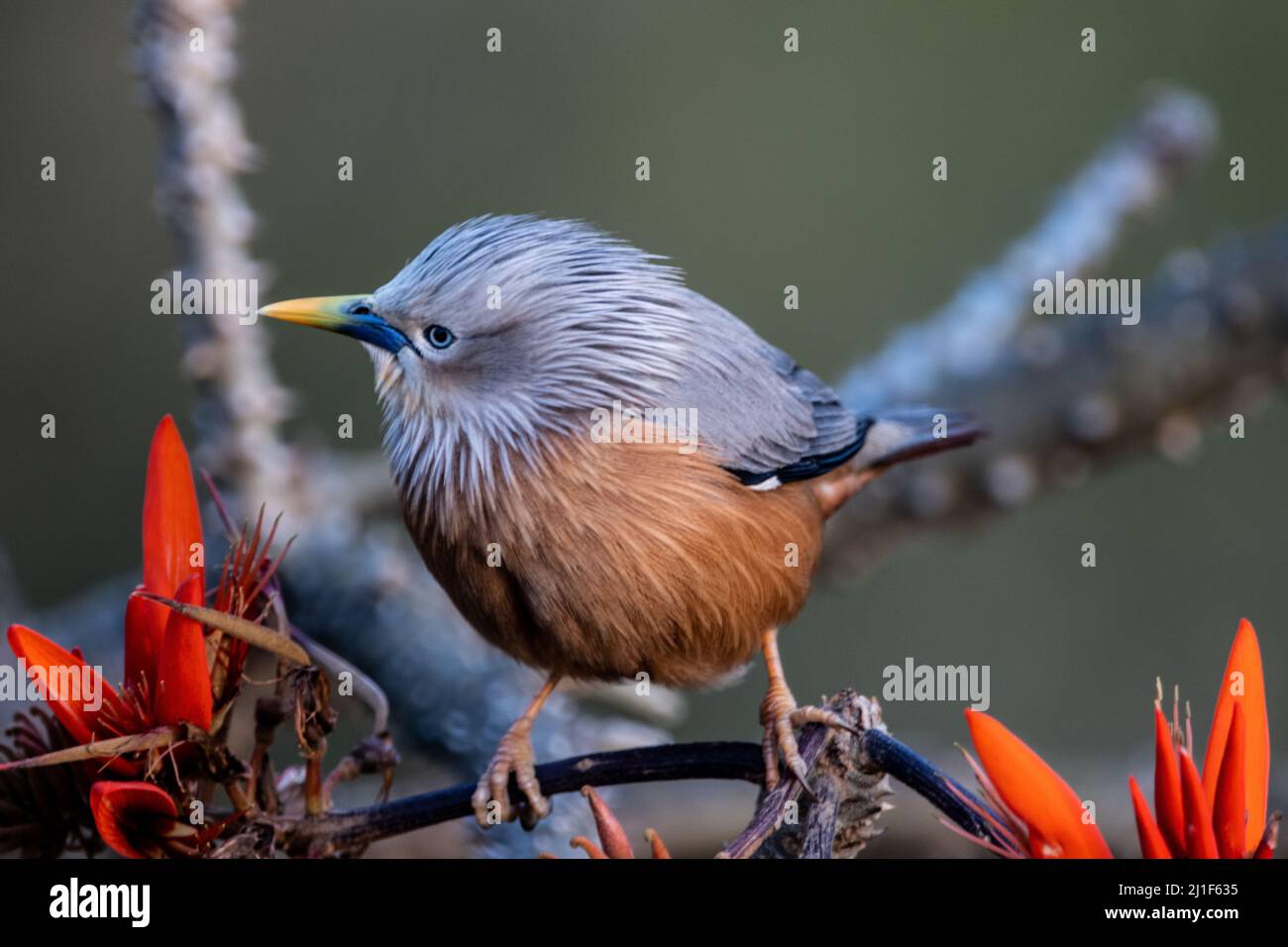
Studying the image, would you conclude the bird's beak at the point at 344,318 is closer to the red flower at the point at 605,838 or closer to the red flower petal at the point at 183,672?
the red flower petal at the point at 183,672

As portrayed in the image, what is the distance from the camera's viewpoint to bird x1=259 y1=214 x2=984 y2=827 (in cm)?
115

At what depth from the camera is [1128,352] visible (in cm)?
164

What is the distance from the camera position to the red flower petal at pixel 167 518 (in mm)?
926

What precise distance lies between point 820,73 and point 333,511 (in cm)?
86

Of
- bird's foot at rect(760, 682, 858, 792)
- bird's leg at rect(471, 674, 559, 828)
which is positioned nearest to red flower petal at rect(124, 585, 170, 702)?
bird's leg at rect(471, 674, 559, 828)

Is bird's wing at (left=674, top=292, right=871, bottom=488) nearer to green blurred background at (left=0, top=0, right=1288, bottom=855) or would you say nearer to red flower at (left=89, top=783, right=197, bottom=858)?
green blurred background at (left=0, top=0, right=1288, bottom=855)

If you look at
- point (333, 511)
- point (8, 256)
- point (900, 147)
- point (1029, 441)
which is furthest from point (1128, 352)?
point (8, 256)

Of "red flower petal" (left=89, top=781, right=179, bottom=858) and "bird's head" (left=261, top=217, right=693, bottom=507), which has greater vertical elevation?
"bird's head" (left=261, top=217, right=693, bottom=507)

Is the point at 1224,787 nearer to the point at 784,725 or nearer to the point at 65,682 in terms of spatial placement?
the point at 784,725

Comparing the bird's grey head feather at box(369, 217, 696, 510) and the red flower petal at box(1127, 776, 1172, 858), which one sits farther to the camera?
the bird's grey head feather at box(369, 217, 696, 510)

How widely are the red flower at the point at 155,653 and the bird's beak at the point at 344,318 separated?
206mm

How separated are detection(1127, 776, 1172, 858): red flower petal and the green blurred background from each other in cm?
81

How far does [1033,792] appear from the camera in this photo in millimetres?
814

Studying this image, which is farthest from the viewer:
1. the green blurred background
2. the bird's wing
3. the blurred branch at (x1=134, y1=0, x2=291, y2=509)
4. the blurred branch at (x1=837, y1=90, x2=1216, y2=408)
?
the blurred branch at (x1=837, y1=90, x2=1216, y2=408)
